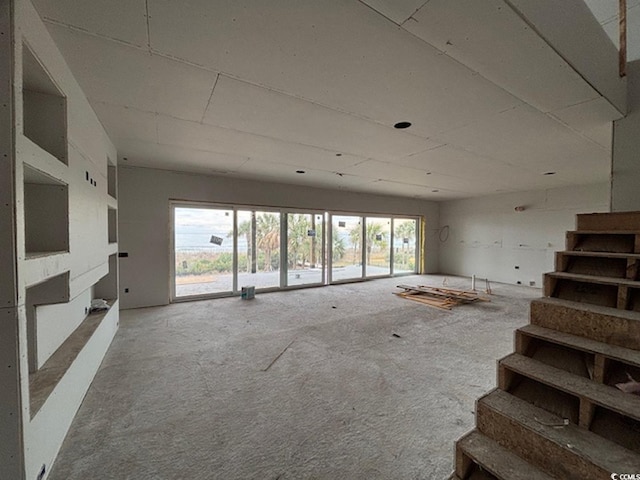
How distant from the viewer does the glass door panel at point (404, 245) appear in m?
8.73

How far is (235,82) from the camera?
82.9 inches

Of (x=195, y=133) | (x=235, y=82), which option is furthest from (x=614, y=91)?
(x=195, y=133)

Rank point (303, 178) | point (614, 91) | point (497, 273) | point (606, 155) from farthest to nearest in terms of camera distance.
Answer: point (497, 273)
point (303, 178)
point (606, 155)
point (614, 91)

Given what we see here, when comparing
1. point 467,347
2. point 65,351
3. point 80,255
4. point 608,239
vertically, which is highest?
point 608,239

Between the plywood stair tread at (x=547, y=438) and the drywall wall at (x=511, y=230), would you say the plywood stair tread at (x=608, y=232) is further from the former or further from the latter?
the drywall wall at (x=511, y=230)

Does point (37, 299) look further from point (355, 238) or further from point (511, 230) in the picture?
point (511, 230)

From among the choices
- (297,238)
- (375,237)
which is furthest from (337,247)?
(375,237)

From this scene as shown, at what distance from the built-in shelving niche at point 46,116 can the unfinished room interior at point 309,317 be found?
1 centimetres

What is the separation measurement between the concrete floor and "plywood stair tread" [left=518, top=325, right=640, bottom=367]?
813 millimetres

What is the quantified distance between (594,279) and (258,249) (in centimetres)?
546

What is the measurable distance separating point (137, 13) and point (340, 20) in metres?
1.11

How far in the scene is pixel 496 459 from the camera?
4.58ft

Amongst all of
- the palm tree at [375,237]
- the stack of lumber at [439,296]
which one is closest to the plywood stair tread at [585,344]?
the stack of lumber at [439,296]

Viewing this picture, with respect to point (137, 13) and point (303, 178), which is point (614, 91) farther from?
point (303, 178)
